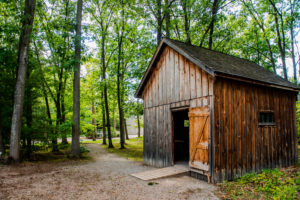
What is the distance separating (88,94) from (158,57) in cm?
1666

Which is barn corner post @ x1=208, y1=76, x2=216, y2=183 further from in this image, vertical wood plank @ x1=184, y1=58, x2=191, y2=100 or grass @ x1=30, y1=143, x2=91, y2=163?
grass @ x1=30, y1=143, x2=91, y2=163

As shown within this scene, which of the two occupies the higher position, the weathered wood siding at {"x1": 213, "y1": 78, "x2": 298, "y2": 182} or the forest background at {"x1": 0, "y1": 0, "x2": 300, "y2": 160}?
the forest background at {"x1": 0, "y1": 0, "x2": 300, "y2": 160}

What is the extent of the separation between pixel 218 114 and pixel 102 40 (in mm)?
15670

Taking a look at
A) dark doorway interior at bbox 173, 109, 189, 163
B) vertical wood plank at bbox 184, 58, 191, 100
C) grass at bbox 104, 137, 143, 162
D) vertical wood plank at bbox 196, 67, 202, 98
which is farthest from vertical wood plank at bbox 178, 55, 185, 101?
grass at bbox 104, 137, 143, 162

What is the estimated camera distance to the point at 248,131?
7777mm

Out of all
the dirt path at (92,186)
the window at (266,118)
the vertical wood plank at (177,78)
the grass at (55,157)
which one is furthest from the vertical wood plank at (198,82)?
the grass at (55,157)

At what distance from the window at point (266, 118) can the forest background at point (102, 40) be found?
8.49 m

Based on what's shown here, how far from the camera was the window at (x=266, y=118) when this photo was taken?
27.7ft

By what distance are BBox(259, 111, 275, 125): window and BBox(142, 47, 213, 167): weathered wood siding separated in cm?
303

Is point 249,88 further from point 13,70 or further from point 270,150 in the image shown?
point 13,70

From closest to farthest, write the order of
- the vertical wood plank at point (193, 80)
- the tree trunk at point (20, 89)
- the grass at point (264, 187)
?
the grass at point (264, 187) → the vertical wood plank at point (193, 80) → the tree trunk at point (20, 89)

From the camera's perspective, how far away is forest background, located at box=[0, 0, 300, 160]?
11.6m

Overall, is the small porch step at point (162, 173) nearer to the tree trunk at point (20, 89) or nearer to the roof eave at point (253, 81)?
the roof eave at point (253, 81)

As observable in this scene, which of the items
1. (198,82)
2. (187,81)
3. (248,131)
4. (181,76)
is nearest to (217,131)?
(248,131)
